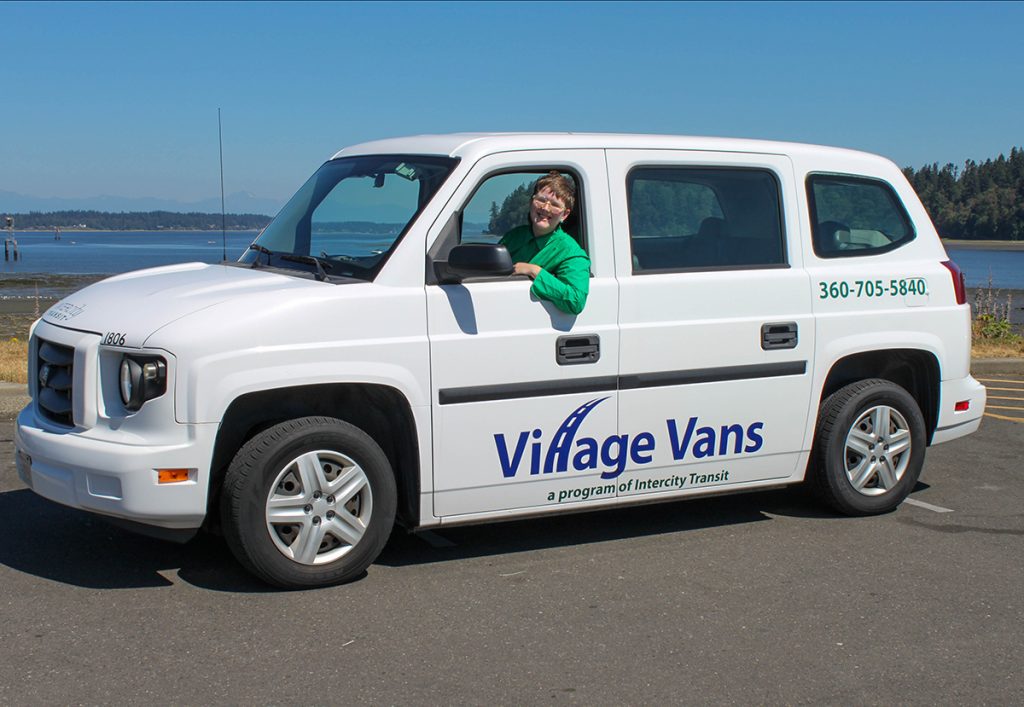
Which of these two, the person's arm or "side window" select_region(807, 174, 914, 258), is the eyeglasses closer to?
the person's arm

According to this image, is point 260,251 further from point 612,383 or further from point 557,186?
point 612,383

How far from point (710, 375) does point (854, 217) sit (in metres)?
1.41

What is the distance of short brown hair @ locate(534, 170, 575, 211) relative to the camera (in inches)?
221

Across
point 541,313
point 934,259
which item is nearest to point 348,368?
point 541,313

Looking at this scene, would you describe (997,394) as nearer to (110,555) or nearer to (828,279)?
(828,279)

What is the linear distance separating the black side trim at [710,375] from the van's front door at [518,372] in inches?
5.5

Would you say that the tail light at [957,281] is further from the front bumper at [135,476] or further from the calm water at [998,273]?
the calm water at [998,273]

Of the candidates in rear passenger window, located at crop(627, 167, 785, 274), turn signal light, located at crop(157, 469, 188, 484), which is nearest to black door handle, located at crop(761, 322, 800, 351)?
rear passenger window, located at crop(627, 167, 785, 274)

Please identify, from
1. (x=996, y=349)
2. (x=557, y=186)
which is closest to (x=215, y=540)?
(x=557, y=186)

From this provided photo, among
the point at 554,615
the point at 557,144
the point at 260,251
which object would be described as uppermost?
the point at 557,144

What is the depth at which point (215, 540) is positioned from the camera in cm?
593

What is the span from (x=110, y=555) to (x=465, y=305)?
6.89 ft

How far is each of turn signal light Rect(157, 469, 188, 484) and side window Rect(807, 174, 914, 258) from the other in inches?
137

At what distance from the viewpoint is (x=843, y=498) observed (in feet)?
21.3
